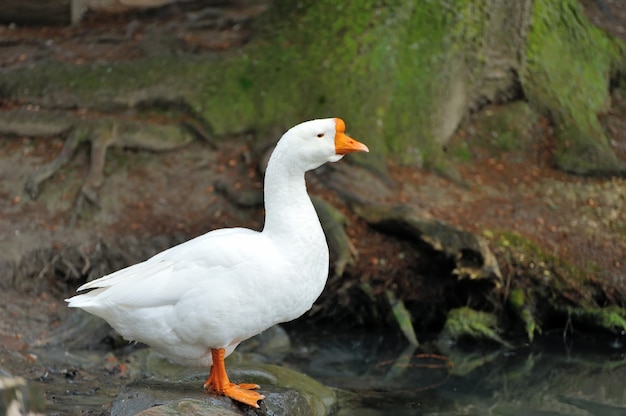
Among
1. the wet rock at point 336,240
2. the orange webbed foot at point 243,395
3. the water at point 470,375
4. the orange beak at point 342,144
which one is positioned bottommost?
the water at point 470,375

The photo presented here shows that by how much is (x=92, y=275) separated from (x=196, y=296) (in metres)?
4.15

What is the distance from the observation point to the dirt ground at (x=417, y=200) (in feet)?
32.0

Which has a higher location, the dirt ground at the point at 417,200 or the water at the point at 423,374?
the dirt ground at the point at 417,200

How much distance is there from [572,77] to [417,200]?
10.5 feet

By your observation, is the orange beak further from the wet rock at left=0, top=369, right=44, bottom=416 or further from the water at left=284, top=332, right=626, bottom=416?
the water at left=284, top=332, right=626, bottom=416

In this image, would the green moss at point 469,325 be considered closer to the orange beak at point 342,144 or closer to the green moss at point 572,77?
the green moss at point 572,77

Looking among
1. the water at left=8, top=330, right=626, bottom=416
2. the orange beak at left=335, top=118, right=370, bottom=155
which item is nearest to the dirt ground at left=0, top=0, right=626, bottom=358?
the water at left=8, top=330, right=626, bottom=416

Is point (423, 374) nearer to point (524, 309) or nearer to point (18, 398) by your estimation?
point (524, 309)

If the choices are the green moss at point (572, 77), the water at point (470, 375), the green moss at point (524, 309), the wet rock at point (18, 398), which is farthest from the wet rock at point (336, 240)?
the wet rock at point (18, 398)

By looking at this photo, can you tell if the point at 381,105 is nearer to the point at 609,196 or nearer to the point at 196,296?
the point at 609,196

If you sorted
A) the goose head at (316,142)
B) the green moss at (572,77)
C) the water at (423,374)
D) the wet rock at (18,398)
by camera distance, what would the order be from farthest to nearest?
the green moss at (572,77) → the water at (423,374) → the goose head at (316,142) → the wet rock at (18,398)

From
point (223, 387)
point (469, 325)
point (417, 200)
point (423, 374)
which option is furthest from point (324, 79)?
point (223, 387)

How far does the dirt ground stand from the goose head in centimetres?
398

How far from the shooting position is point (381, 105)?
10797mm
